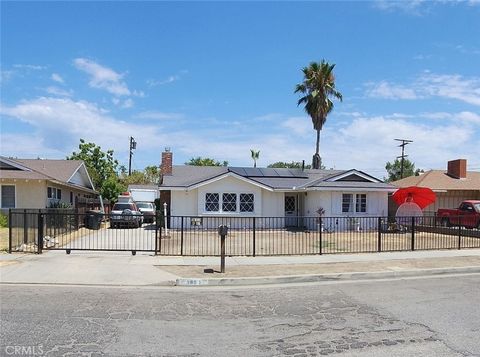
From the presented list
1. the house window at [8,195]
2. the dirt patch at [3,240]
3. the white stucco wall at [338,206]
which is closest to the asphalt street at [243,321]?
the dirt patch at [3,240]

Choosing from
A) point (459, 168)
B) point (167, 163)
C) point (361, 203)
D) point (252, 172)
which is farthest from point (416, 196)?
point (167, 163)

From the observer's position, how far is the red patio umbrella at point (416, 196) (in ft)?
93.6

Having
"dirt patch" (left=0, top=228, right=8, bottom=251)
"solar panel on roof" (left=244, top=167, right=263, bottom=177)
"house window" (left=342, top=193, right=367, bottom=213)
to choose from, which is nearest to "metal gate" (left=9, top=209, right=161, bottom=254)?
"dirt patch" (left=0, top=228, right=8, bottom=251)

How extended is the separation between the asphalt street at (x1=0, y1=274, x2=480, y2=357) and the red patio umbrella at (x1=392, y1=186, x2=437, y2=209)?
18614 millimetres

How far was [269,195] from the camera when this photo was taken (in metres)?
31.4

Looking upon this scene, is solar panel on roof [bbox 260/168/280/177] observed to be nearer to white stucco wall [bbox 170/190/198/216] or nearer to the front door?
the front door

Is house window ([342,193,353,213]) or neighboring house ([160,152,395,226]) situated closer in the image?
neighboring house ([160,152,395,226])

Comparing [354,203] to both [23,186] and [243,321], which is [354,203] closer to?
[23,186]

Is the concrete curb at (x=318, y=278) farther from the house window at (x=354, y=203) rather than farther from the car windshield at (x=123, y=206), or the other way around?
the car windshield at (x=123, y=206)

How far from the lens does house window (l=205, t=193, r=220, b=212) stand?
1172 inches

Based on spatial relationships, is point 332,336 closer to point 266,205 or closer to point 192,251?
point 192,251

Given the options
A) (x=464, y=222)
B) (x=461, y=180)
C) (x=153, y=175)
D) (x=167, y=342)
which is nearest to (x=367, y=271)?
(x=167, y=342)

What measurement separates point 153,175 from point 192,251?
2418 inches

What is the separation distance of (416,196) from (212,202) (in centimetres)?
1206
